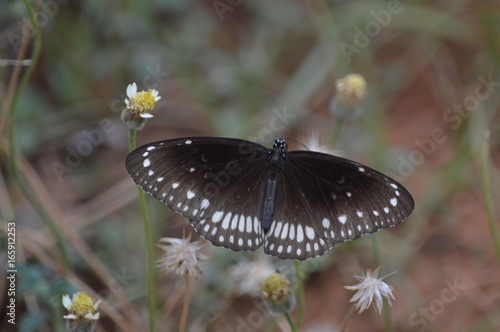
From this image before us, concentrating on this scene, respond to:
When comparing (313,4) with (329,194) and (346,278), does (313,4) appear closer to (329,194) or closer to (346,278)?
(346,278)

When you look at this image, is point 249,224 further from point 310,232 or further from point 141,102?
point 141,102

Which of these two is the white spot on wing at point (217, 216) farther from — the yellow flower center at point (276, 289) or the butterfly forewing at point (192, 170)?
the yellow flower center at point (276, 289)

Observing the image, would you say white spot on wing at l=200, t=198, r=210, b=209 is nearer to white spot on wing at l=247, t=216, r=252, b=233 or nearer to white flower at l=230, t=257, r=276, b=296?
white spot on wing at l=247, t=216, r=252, b=233

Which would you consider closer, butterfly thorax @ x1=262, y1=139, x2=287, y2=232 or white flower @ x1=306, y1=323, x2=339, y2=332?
butterfly thorax @ x1=262, y1=139, x2=287, y2=232

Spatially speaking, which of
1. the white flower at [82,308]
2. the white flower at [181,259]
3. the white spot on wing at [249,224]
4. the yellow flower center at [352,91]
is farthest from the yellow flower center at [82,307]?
the yellow flower center at [352,91]

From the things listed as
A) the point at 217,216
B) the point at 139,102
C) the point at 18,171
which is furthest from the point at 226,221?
the point at 18,171

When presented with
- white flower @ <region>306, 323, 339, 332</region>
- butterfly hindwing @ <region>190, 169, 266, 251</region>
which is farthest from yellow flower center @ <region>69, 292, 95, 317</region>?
white flower @ <region>306, 323, 339, 332</region>
